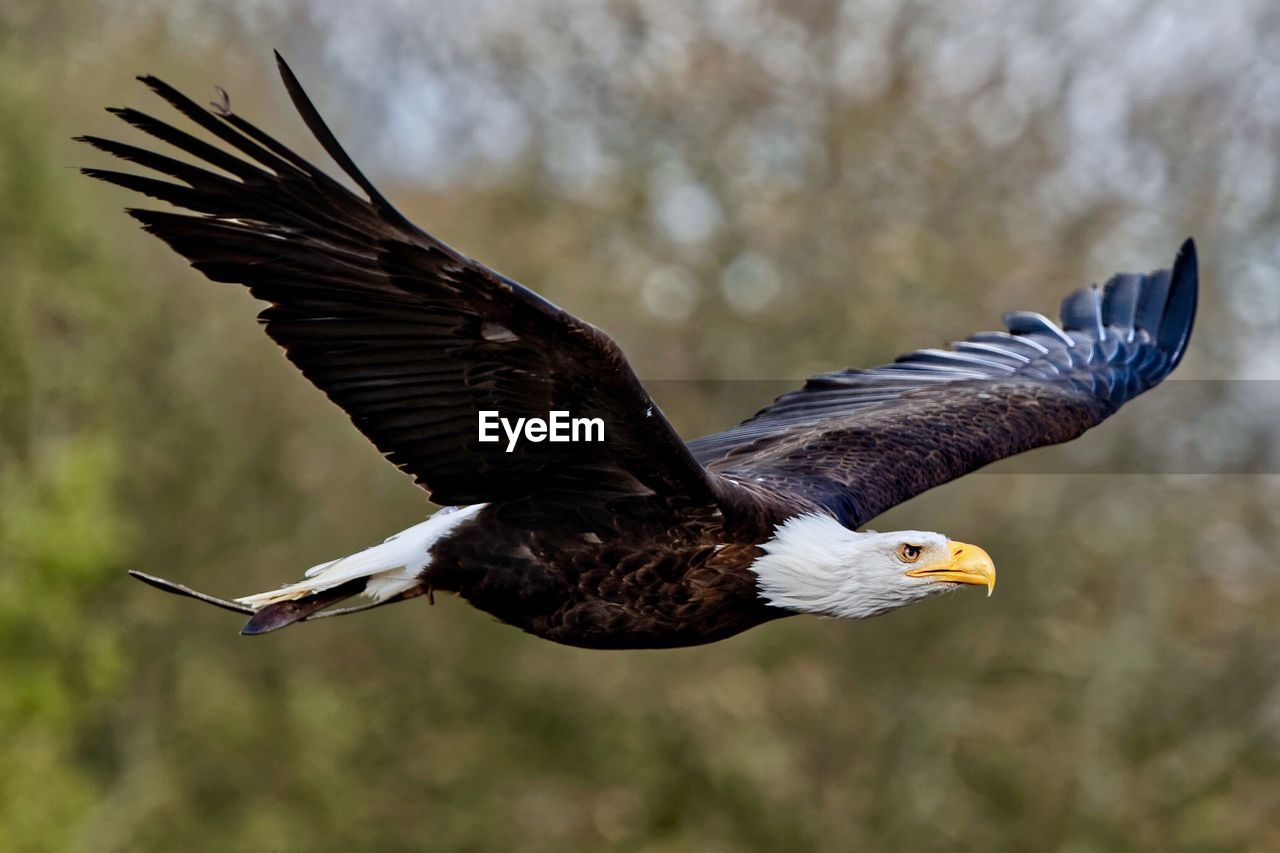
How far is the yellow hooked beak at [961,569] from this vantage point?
22.5ft

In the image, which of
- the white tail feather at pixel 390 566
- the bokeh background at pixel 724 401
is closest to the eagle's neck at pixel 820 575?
the white tail feather at pixel 390 566

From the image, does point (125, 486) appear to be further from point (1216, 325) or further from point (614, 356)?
point (614, 356)

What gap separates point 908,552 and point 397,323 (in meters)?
1.88

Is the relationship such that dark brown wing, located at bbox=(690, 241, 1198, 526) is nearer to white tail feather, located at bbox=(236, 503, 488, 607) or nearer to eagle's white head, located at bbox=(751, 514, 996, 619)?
eagle's white head, located at bbox=(751, 514, 996, 619)

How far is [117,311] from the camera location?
19.8 meters

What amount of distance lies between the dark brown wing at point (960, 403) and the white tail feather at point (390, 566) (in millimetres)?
1085

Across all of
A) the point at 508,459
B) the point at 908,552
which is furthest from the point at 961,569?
Answer: the point at 508,459

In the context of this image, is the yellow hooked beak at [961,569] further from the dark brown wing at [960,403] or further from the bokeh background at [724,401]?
the bokeh background at [724,401]

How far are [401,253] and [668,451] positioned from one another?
3.41 ft

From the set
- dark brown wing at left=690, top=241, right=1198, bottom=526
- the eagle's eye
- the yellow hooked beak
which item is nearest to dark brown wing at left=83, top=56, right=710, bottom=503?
the eagle's eye

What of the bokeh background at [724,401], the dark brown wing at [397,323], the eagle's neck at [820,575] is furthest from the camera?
the bokeh background at [724,401]

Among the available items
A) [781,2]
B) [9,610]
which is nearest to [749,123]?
[781,2]

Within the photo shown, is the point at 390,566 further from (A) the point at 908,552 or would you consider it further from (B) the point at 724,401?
(B) the point at 724,401

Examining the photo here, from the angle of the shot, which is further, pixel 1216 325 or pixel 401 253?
pixel 1216 325
